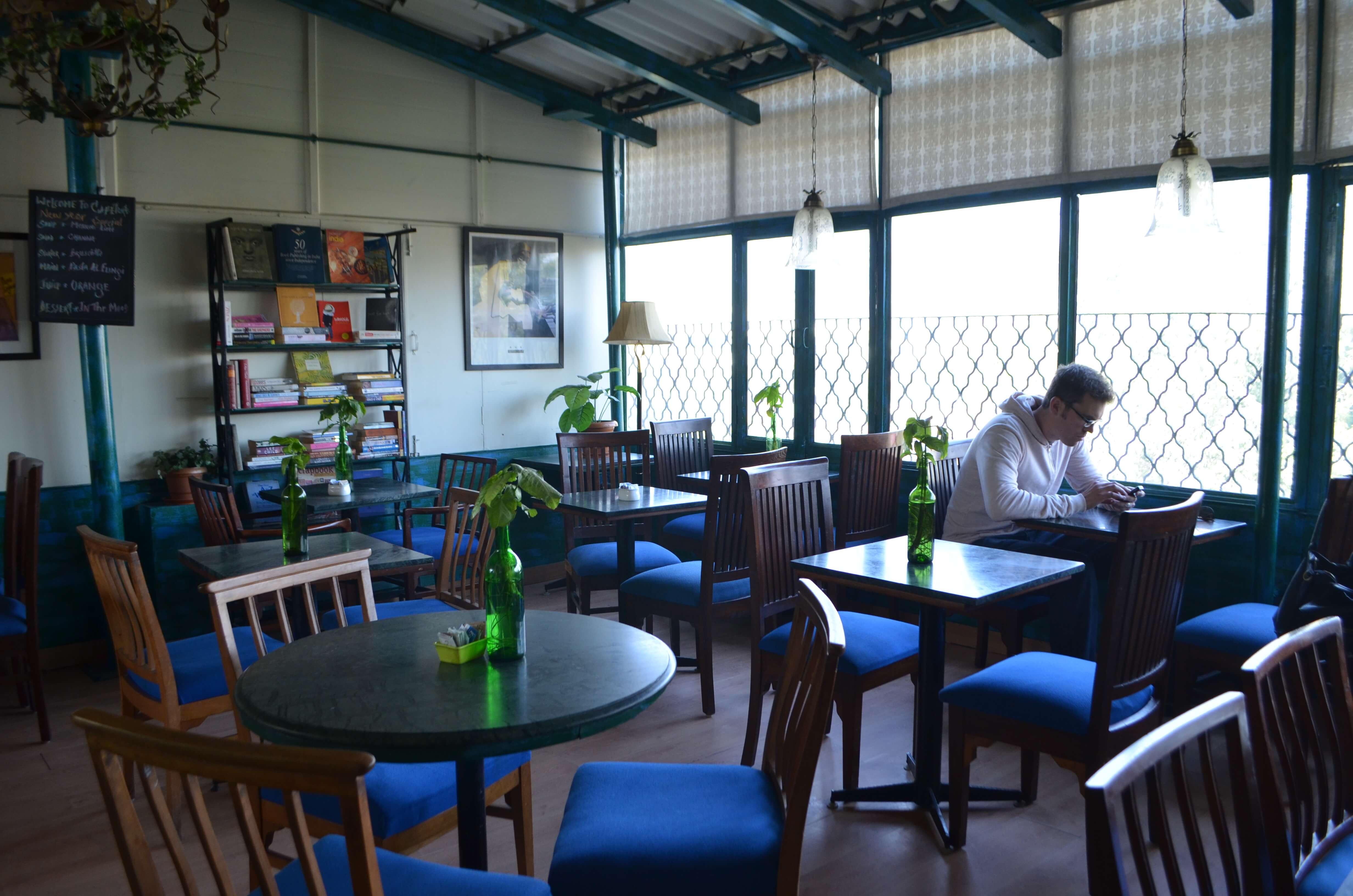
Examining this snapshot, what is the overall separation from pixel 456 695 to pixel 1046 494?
2.65m

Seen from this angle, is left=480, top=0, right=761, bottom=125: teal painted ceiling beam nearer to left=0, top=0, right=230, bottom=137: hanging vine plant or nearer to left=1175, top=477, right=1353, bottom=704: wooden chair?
left=0, top=0, right=230, bottom=137: hanging vine plant

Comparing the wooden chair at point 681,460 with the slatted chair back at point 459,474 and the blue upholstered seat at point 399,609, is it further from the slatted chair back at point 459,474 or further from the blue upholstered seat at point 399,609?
the blue upholstered seat at point 399,609

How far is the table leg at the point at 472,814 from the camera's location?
188cm

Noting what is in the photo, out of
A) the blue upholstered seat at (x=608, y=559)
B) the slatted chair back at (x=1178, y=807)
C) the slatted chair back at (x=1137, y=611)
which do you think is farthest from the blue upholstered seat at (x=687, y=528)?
the slatted chair back at (x=1178, y=807)

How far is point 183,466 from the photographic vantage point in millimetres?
5000

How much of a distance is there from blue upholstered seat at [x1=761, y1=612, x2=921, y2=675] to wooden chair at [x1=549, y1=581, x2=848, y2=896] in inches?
34.9

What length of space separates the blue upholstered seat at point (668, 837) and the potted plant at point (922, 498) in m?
1.11

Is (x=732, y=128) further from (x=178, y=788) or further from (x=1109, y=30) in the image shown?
(x=178, y=788)

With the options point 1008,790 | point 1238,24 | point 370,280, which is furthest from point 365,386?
point 1238,24

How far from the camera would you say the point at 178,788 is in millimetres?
3215

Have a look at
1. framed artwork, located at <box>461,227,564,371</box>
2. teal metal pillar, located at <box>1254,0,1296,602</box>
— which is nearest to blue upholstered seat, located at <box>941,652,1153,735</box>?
teal metal pillar, located at <box>1254,0,1296,602</box>

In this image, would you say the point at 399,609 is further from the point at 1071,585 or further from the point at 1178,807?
the point at 1178,807

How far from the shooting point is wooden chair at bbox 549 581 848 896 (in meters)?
1.75

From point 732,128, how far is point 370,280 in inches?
91.7
